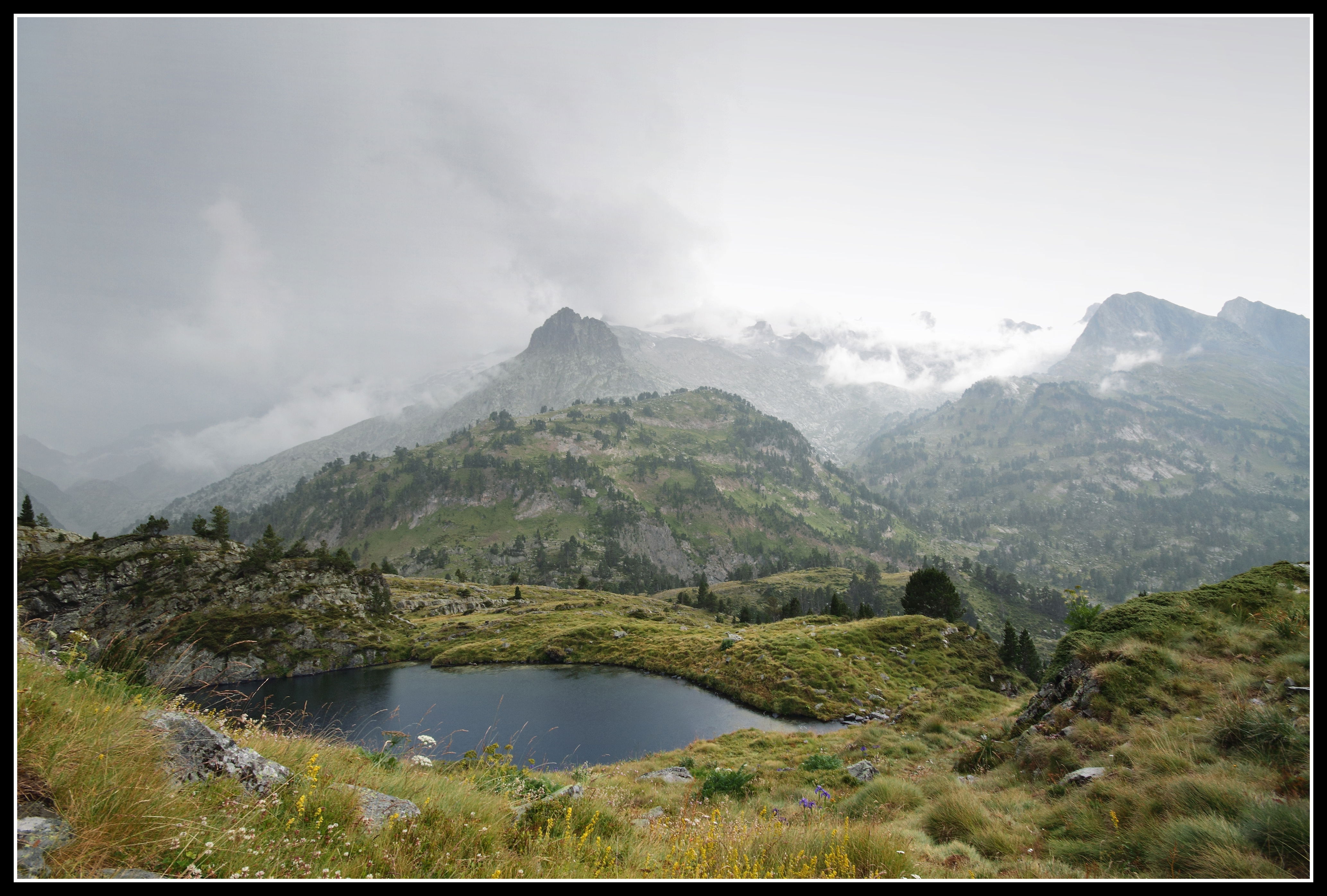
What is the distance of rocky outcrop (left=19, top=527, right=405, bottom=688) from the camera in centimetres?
6425

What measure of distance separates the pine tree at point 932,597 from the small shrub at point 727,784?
65350 millimetres

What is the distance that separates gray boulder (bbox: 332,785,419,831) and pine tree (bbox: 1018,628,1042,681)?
79924mm

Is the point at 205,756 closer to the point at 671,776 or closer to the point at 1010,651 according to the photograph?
the point at 671,776

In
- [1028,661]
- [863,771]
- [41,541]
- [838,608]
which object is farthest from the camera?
[838,608]

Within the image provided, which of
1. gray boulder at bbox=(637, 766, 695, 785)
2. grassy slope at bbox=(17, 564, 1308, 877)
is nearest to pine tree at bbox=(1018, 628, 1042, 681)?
gray boulder at bbox=(637, 766, 695, 785)

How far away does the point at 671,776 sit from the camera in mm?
21328

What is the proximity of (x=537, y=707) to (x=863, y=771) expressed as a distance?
46.6 m

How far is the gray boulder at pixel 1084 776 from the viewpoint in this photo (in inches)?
375

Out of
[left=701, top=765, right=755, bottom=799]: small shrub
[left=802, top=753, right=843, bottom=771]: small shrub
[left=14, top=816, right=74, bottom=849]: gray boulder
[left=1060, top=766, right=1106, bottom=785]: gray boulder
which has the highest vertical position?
[left=14, top=816, right=74, bottom=849]: gray boulder

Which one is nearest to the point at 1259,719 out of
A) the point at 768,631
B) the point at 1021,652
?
the point at 768,631

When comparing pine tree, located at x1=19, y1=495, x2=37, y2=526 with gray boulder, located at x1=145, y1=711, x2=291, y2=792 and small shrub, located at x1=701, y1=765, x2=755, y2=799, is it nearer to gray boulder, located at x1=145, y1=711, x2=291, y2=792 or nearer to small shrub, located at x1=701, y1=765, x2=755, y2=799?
small shrub, located at x1=701, y1=765, x2=755, y2=799

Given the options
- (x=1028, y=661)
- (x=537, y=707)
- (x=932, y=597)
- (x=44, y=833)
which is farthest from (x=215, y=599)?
(x=1028, y=661)
